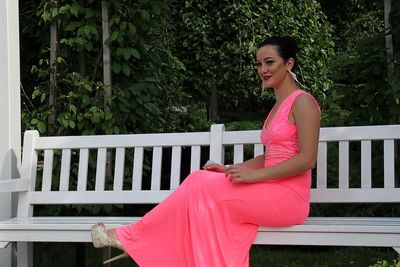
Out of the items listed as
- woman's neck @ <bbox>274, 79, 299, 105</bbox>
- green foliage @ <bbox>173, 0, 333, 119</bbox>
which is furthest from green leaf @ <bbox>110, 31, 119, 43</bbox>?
green foliage @ <bbox>173, 0, 333, 119</bbox>

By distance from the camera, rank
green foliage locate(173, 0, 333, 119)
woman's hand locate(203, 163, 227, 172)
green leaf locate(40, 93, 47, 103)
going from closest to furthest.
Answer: woman's hand locate(203, 163, 227, 172), green leaf locate(40, 93, 47, 103), green foliage locate(173, 0, 333, 119)

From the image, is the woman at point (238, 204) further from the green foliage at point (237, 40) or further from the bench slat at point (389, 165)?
the green foliage at point (237, 40)

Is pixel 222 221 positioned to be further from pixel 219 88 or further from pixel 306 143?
pixel 219 88

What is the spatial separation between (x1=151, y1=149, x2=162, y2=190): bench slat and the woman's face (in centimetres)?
85

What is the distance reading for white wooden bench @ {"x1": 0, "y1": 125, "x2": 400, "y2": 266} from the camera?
2.84 meters

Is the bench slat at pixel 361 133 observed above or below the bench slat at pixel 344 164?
above

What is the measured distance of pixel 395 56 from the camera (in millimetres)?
4051

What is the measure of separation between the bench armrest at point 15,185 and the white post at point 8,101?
0.13 metres

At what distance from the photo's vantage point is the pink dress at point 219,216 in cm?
279

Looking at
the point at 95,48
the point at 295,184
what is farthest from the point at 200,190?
the point at 95,48

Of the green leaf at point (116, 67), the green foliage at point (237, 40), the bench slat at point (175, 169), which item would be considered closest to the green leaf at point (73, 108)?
the green leaf at point (116, 67)

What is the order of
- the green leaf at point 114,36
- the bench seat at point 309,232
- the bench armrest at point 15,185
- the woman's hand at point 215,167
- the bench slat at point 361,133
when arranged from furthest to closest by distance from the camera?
the green leaf at point 114,36 → the bench armrest at point 15,185 → the bench slat at point 361,133 → the woman's hand at point 215,167 → the bench seat at point 309,232

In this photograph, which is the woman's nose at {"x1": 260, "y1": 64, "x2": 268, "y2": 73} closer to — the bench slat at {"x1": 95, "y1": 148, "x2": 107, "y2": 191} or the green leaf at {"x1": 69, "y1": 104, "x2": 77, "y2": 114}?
the bench slat at {"x1": 95, "y1": 148, "x2": 107, "y2": 191}

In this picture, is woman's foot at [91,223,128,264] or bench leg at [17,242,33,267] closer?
woman's foot at [91,223,128,264]
